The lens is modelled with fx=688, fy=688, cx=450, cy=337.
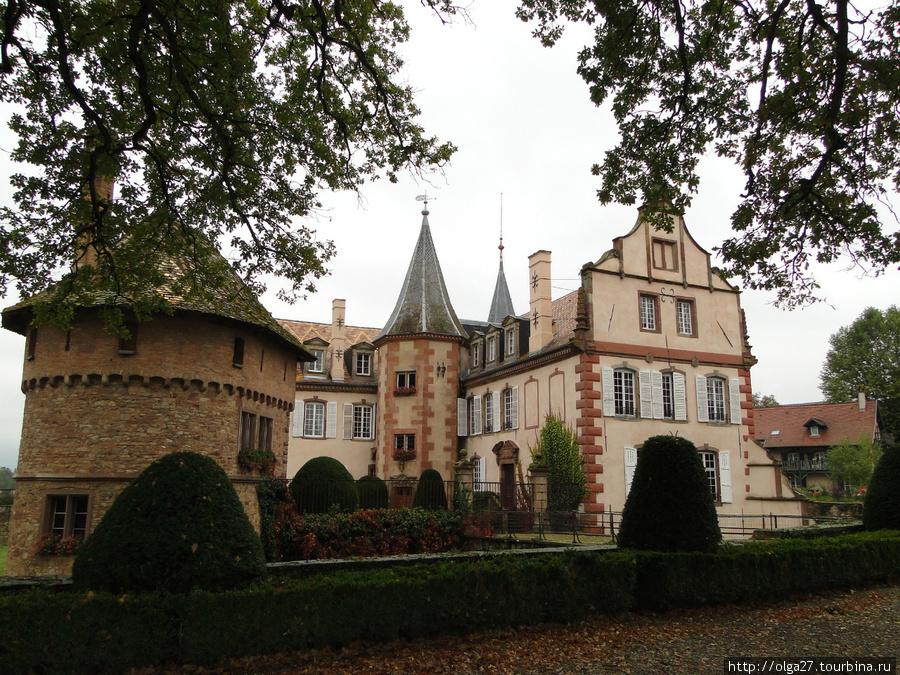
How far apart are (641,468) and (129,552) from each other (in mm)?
7797

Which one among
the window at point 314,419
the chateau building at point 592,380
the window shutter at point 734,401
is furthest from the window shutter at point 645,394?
the window at point 314,419

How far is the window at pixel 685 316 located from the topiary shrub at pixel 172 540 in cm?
2047

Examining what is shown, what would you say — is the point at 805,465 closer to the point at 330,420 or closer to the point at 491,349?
the point at 491,349

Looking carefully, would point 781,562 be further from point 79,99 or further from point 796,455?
point 796,455

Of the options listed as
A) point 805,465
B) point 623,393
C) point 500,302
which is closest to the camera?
point 623,393

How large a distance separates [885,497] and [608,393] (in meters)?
9.43

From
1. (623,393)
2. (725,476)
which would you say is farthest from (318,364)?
(725,476)

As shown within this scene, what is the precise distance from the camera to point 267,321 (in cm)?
1753

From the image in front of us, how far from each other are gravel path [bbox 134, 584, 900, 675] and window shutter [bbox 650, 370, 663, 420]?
14.2 m

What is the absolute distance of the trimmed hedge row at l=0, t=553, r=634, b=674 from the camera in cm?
684

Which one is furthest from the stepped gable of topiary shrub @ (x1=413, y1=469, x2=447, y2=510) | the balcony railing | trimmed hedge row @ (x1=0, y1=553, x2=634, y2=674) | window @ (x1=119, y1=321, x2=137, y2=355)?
the balcony railing

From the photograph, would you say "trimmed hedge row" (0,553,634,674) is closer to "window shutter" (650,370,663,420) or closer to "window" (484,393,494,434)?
"window shutter" (650,370,663,420)

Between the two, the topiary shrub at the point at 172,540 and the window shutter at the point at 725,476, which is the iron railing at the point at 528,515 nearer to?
A: the window shutter at the point at 725,476

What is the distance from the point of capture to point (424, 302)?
Answer: 3131 centimetres
